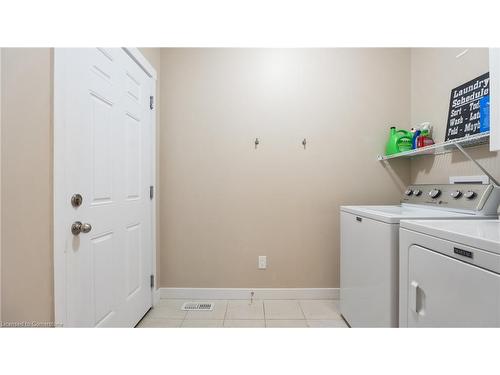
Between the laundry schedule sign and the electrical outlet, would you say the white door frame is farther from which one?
the laundry schedule sign

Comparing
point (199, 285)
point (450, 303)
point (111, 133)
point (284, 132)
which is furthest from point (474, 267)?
point (199, 285)

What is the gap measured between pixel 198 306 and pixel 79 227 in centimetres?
132

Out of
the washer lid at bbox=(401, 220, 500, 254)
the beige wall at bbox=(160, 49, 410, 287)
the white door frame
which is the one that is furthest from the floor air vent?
the washer lid at bbox=(401, 220, 500, 254)

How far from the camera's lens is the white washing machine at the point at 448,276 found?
752 millimetres

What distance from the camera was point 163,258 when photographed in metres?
2.22

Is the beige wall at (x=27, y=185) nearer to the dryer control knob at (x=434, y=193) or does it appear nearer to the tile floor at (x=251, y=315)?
the tile floor at (x=251, y=315)

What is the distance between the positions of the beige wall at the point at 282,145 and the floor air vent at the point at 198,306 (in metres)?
0.17

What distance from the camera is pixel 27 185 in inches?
38.9

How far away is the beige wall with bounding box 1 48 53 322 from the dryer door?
1630mm

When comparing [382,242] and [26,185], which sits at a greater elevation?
[26,185]

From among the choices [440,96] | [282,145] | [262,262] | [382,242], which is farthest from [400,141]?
[262,262]

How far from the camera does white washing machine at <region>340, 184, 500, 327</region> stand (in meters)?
1.23

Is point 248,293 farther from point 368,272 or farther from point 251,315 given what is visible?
point 368,272

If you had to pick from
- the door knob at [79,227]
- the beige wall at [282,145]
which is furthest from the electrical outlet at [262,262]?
the door knob at [79,227]
